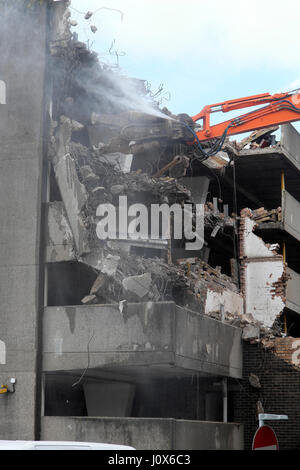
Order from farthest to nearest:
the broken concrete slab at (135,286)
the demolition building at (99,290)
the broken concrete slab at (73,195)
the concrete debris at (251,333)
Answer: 1. the concrete debris at (251,333)
2. the broken concrete slab at (73,195)
3. the broken concrete slab at (135,286)
4. the demolition building at (99,290)

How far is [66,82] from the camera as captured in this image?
66.1ft

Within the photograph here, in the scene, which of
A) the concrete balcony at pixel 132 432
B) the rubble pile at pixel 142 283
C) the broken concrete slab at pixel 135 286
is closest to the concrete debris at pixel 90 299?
the rubble pile at pixel 142 283

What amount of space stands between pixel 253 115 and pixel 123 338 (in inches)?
292

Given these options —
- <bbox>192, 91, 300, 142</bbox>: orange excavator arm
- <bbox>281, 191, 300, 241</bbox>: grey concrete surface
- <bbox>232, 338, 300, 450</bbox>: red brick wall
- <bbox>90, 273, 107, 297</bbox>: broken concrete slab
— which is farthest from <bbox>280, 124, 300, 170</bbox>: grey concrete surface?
<bbox>90, 273, 107, 297</bbox>: broken concrete slab

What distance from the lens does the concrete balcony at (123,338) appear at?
1759 centimetres

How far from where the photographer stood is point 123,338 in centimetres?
1788

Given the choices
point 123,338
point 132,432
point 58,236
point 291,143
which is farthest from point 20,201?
point 291,143

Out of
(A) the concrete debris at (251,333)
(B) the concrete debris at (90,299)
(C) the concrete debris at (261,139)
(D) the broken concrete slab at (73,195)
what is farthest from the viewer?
(C) the concrete debris at (261,139)

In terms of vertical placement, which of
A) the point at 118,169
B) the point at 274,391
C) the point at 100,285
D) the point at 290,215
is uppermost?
the point at 290,215

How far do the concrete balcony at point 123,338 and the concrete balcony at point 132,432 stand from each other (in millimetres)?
1252

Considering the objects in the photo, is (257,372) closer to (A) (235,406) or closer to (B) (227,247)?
(A) (235,406)

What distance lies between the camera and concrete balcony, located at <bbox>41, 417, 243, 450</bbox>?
1712 cm

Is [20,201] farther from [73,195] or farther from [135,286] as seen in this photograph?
[135,286]

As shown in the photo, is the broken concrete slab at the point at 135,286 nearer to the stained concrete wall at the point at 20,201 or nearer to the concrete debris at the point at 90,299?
the concrete debris at the point at 90,299
